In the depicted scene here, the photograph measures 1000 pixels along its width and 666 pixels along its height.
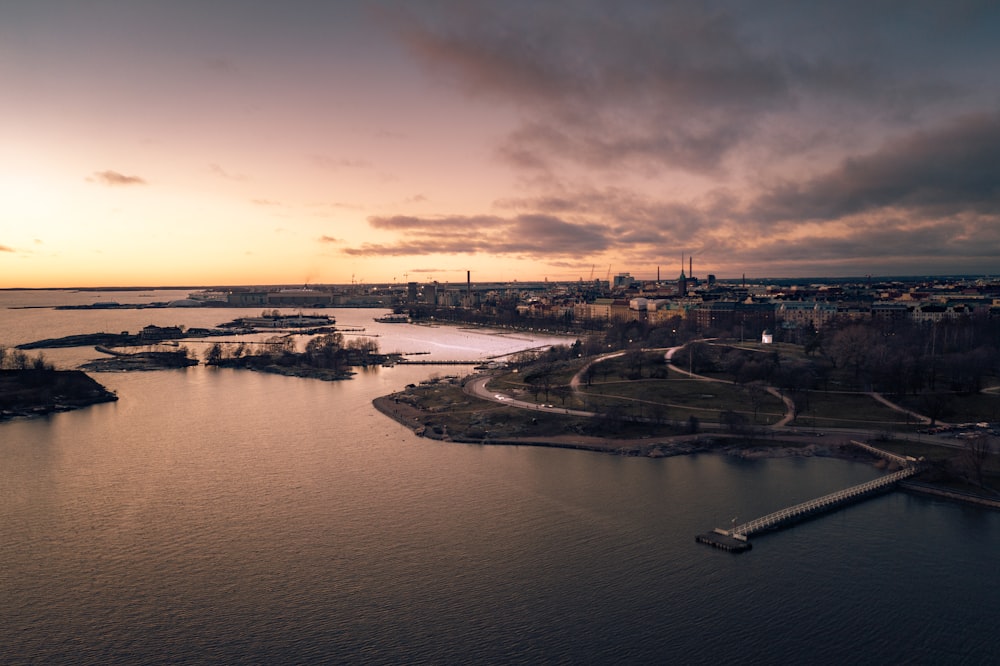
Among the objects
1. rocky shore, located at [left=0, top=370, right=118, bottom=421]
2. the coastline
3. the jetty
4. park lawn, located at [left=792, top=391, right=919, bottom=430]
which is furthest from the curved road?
rocky shore, located at [left=0, top=370, right=118, bottom=421]

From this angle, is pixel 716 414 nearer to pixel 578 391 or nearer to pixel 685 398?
pixel 685 398

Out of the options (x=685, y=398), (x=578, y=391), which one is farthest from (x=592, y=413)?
(x=685, y=398)

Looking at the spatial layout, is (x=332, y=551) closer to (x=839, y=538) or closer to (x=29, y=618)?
(x=29, y=618)

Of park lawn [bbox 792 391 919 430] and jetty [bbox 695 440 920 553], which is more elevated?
park lawn [bbox 792 391 919 430]

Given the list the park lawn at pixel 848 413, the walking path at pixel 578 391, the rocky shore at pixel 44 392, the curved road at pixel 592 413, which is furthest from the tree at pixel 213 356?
the park lawn at pixel 848 413

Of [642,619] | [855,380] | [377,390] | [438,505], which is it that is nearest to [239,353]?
[377,390]

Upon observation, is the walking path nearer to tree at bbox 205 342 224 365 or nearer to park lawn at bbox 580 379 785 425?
park lawn at bbox 580 379 785 425
